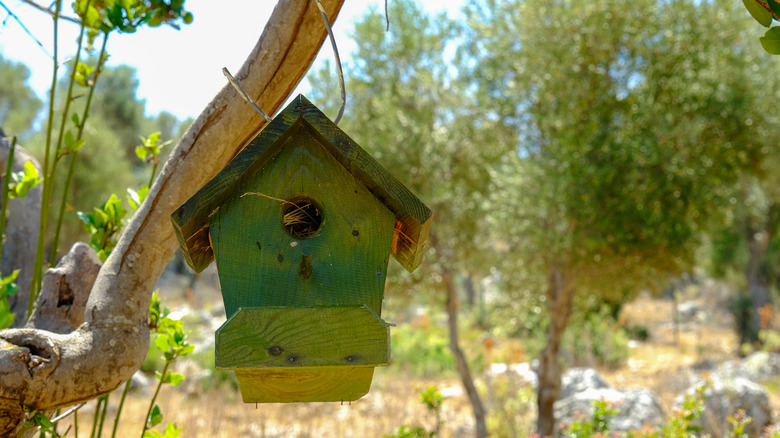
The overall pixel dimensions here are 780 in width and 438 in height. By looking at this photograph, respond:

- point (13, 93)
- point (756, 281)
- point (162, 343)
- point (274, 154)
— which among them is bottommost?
point (162, 343)

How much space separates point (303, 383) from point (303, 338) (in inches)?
7.3

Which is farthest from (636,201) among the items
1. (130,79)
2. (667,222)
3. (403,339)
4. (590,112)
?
(130,79)

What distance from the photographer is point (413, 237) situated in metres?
1.80

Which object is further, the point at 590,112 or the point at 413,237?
the point at 590,112

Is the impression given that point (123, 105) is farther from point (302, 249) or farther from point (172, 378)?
point (302, 249)

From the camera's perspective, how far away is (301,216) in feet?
5.88

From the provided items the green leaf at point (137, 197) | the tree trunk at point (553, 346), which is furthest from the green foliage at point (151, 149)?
the tree trunk at point (553, 346)

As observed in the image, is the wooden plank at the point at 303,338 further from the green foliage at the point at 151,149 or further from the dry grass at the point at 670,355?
the dry grass at the point at 670,355

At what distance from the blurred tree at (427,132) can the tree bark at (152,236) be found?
18.7 feet

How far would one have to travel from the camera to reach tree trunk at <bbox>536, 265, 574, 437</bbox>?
7750 mm

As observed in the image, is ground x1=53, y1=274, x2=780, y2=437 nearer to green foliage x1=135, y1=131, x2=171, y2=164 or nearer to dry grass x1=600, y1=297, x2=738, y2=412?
dry grass x1=600, y1=297, x2=738, y2=412

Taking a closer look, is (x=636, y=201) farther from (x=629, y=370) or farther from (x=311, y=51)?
(x=629, y=370)

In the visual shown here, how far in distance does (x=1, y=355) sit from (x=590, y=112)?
673cm

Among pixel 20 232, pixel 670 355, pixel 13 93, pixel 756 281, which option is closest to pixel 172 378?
pixel 20 232
